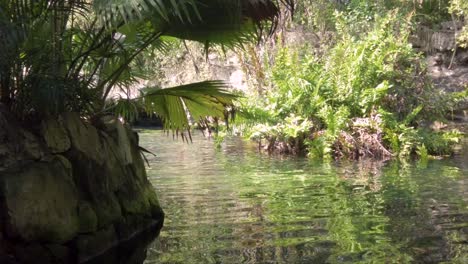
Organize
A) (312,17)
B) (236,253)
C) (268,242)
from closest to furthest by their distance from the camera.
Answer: (236,253), (268,242), (312,17)

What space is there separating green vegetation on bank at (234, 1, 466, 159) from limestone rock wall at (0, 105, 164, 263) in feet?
26.3

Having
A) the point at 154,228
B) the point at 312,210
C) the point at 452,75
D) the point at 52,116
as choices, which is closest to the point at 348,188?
the point at 312,210

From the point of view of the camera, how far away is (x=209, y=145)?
17484mm

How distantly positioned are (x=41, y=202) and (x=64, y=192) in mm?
266

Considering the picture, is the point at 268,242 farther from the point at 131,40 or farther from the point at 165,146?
the point at 165,146

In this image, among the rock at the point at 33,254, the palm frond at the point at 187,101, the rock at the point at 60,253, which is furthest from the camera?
the palm frond at the point at 187,101

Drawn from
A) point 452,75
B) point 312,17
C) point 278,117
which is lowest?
point 278,117

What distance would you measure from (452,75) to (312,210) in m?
15.2

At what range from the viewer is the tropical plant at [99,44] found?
484 cm

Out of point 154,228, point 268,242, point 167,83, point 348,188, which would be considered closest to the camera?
point 268,242

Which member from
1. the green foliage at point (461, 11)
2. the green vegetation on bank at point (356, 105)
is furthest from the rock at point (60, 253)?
the green foliage at point (461, 11)

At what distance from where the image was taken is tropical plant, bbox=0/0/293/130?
4836mm

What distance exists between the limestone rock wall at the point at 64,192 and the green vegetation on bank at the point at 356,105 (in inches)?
316

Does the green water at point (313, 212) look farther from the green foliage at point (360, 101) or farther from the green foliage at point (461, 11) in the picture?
the green foliage at point (461, 11)
